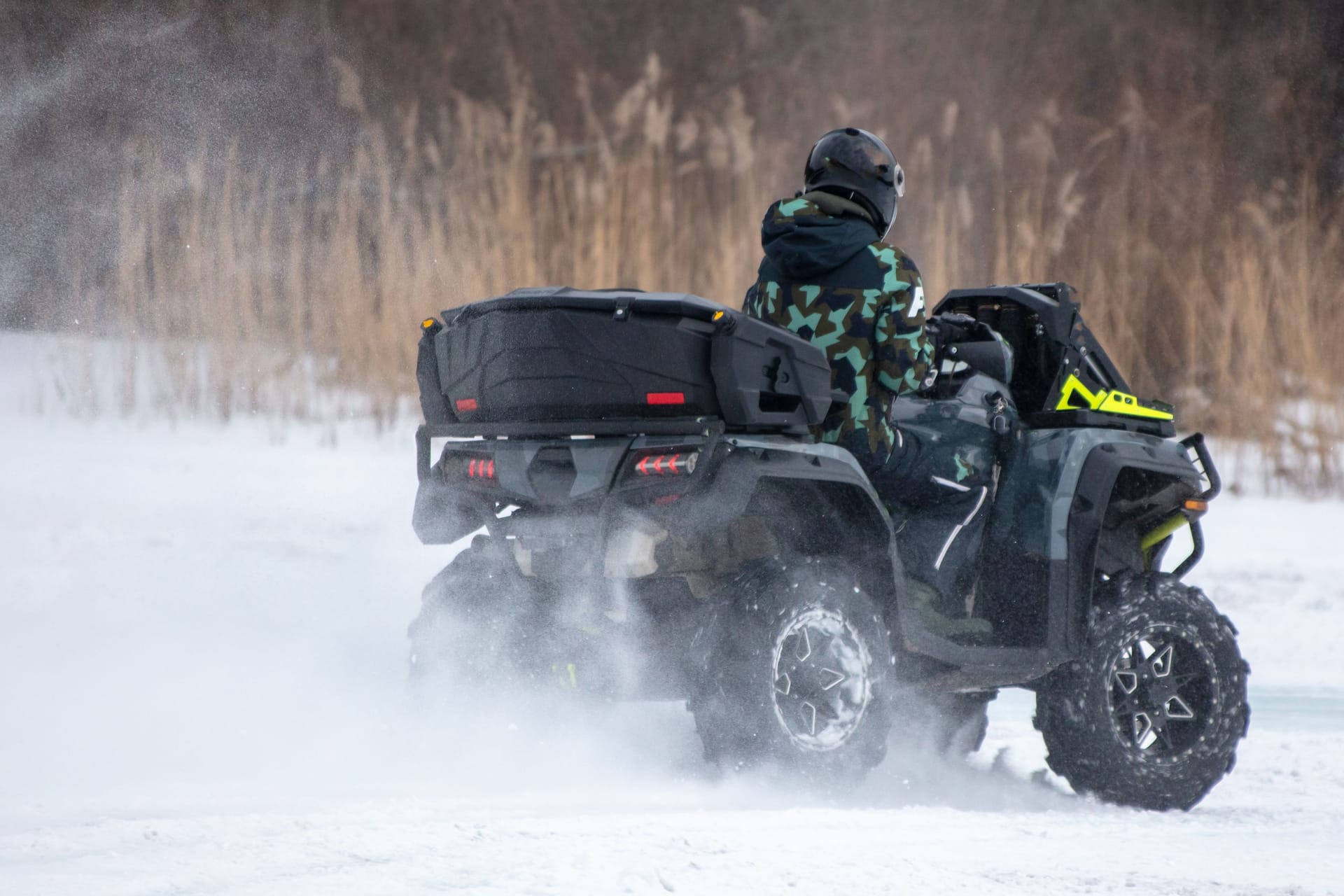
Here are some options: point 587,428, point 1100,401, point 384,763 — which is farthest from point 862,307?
point 384,763

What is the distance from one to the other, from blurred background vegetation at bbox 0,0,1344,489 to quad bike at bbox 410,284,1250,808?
4.36 metres

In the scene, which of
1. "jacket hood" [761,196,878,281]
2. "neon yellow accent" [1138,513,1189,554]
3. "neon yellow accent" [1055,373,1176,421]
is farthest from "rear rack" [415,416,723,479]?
"neon yellow accent" [1138,513,1189,554]

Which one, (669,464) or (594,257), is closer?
(669,464)

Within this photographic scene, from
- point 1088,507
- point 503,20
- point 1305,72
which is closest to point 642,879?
point 1088,507

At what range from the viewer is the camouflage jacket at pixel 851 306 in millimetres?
4230

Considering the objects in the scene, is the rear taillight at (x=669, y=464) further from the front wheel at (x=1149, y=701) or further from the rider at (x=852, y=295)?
the front wheel at (x=1149, y=701)

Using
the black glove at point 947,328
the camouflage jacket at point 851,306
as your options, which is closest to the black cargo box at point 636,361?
the camouflage jacket at point 851,306

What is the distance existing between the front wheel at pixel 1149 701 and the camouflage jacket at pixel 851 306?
3.17 feet

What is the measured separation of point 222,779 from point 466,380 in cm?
118

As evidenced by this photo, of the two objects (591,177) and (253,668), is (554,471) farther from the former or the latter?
(591,177)

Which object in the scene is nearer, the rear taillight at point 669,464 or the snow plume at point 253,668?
the rear taillight at point 669,464

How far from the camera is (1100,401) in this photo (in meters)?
4.77

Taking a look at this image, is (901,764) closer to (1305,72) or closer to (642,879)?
(642,879)

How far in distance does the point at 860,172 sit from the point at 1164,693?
1.80 metres
